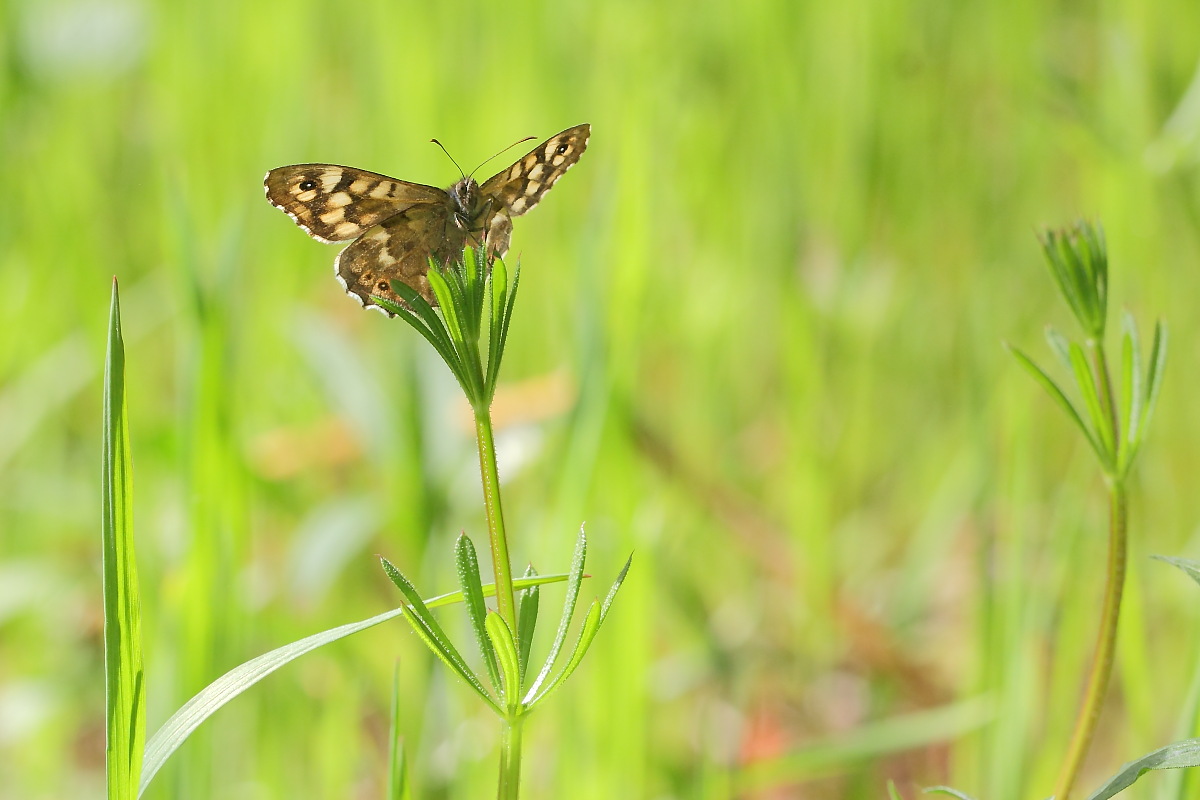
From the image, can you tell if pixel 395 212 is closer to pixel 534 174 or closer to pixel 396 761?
pixel 534 174

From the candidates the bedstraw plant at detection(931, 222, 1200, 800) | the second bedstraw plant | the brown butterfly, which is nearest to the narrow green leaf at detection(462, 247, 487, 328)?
the second bedstraw plant

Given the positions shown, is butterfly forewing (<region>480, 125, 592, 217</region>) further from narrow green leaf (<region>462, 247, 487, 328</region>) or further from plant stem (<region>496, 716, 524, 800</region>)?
plant stem (<region>496, 716, 524, 800</region>)

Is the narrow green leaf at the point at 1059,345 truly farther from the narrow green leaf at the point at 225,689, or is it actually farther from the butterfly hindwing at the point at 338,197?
the butterfly hindwing at the point at 338,197

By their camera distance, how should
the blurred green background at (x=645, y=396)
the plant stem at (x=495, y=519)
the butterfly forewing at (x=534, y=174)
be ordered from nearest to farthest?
1. the plant stem at (x=495, y=519)
2. the butterfly forewing at (x=534, y=174)
3. the blurred green background at (x=645, y=396)

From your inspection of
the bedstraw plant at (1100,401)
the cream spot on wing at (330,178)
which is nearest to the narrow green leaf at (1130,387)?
the bedstraw plant at (1100,401)

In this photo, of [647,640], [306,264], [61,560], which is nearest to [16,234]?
[306,264]
